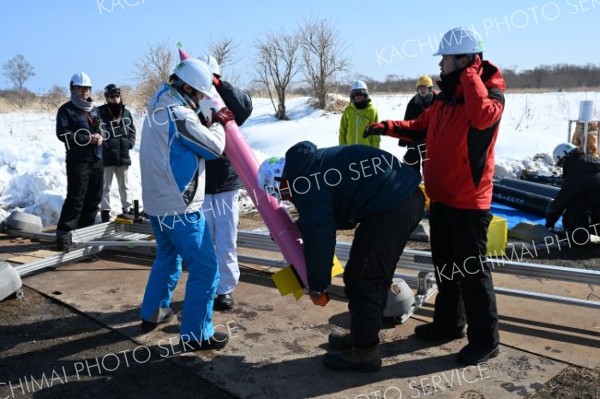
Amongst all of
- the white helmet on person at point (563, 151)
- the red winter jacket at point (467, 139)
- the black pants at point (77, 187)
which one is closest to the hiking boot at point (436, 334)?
the red winter jacket at point (467, 139)

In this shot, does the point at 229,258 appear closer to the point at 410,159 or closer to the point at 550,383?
the point at 550,383

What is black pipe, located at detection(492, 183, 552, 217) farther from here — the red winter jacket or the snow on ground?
the red winter jacket

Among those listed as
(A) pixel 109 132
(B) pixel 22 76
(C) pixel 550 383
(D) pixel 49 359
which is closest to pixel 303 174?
(C) pixel 550 383

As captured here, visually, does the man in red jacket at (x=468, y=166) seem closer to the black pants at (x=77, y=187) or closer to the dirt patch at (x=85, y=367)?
the dirt patch at (x=85, y=367)

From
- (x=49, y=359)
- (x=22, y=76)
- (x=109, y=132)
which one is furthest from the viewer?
(x=22, y=76)

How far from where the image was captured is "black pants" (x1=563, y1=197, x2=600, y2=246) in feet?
23.0

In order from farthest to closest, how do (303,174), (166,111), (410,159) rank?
1. (410,159)
2. (166,111)
3. (303,174)

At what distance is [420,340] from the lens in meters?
4.36

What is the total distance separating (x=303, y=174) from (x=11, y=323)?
3.06m

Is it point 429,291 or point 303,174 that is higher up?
point 303,174

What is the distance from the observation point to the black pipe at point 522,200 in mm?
9047

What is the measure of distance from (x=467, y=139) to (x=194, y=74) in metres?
1.90

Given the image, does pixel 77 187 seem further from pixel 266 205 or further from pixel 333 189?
pixel 333 189

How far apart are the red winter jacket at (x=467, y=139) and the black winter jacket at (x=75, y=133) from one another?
474 centimetres
